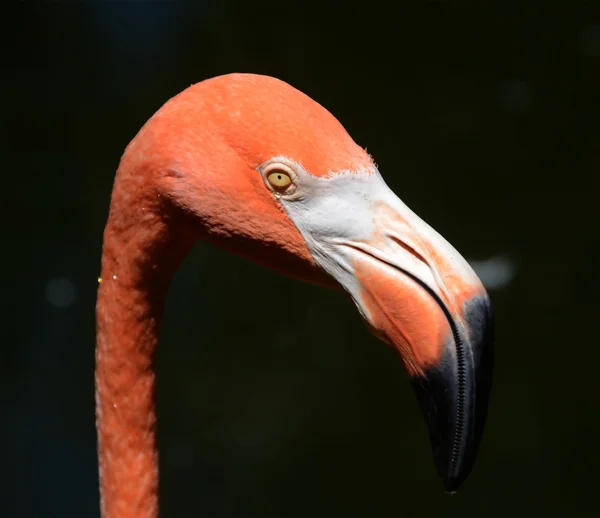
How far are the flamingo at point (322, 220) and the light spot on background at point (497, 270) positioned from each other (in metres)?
2.44

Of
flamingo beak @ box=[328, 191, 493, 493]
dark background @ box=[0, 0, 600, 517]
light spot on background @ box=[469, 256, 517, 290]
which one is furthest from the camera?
light spot on background @ box=[469, 256, 517, 290]

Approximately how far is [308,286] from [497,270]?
3.01 feet

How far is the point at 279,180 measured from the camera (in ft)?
5.02

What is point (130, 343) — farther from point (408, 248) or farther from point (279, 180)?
point (408, 248)

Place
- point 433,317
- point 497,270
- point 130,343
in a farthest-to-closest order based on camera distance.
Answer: point 497,270 < point 130,343 < point 433,317

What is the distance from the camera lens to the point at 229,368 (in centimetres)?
403

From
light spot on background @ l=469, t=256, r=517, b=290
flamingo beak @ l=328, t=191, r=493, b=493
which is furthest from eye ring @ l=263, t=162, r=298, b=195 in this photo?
light spot on background @ l=469, t=256, r=517, b=290

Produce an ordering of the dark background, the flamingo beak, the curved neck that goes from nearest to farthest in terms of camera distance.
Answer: the flamingo beak → the curved neck → the dark background

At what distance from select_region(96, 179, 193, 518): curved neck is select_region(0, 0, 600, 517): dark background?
6.74 feet

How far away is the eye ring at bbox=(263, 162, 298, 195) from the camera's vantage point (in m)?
1.52

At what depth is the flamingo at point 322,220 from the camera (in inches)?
59.3

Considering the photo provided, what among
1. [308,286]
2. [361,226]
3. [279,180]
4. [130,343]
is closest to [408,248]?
[361,226]

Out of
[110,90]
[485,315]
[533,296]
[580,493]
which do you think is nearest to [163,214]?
[485,315]

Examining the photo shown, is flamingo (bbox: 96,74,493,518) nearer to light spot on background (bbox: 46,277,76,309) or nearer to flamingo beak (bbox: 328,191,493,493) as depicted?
flamingo beak (bbox: 328,191,493,493)
